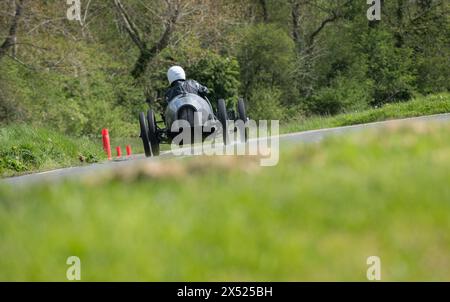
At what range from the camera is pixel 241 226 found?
5102mm

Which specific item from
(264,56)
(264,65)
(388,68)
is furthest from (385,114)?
(388,68)

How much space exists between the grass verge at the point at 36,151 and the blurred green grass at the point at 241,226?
43.7 feet

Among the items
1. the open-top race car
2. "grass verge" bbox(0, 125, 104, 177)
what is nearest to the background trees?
"grass verge" bbox(0, 125, 104, 177)

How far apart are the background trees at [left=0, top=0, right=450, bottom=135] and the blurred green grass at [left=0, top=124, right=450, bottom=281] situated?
75.7ft

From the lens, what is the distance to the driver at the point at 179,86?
17.4 m

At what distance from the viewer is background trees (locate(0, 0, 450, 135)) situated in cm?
2958

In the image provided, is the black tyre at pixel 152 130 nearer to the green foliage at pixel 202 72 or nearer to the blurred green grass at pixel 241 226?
the blurred green grass at pixel 241 226

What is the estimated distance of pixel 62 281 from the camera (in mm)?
4691

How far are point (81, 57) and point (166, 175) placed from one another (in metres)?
23.6

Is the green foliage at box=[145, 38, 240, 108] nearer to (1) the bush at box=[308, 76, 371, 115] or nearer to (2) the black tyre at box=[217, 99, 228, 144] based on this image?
(1) the bush at box=[308, 76, 371, 115]

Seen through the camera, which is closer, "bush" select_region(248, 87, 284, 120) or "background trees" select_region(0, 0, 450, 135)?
"background trees" select_region(0, 0, 450, 135)
